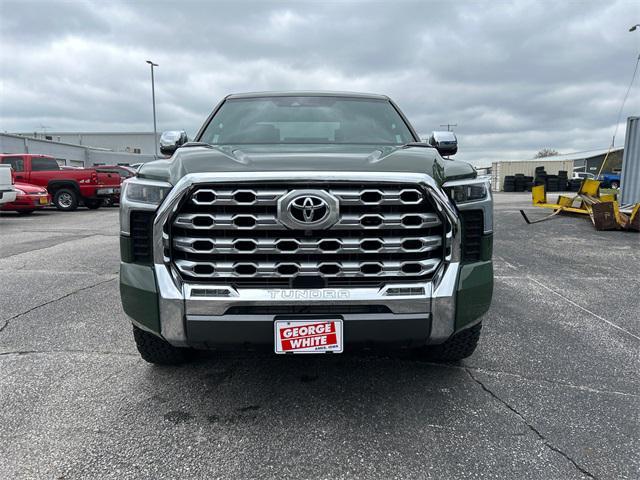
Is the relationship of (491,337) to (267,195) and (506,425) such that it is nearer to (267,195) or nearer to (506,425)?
(506,425)

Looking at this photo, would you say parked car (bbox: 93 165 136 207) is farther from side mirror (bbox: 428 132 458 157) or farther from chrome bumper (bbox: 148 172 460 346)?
chrome bumper (bbox: 148 172 460 346)

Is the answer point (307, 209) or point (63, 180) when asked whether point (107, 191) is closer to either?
point (63, 180)

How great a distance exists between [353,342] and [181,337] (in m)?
0.87

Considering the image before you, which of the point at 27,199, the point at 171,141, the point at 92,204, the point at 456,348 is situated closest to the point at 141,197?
the point at 171,141

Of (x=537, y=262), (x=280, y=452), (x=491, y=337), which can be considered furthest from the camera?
(x=537, y=262)

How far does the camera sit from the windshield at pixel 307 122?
3537 mm

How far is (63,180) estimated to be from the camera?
1554cm

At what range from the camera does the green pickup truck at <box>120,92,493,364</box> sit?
2.22 metres

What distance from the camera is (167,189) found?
2.30m

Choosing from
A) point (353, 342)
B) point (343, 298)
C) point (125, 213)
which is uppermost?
point (125, 213)

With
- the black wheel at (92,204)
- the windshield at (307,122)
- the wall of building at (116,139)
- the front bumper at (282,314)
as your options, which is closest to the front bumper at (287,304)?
the front bumper at (282,314)

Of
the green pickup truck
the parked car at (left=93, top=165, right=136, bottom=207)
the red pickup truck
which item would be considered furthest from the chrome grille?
the red pickup truck

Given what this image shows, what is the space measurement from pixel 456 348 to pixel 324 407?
3.20 ft

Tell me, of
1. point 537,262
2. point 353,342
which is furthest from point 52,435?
point 537,262
